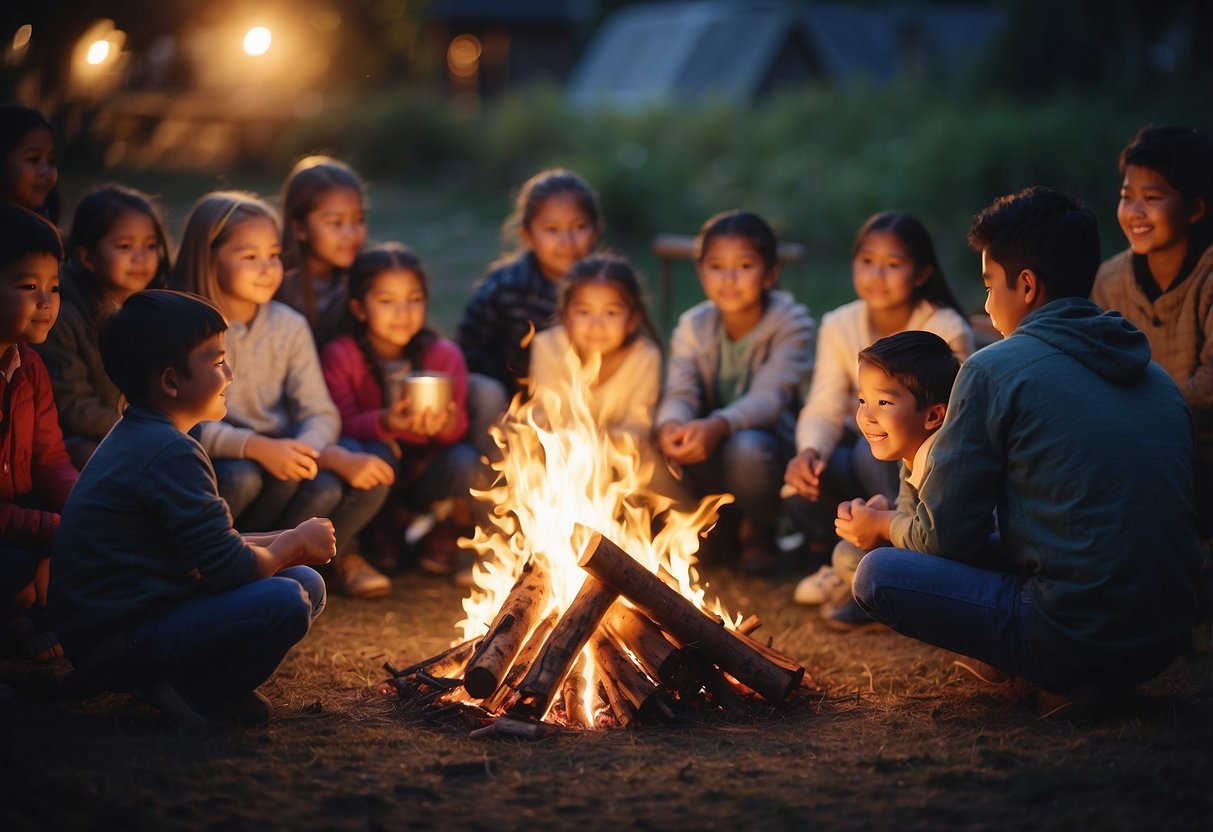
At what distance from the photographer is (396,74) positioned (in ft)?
119

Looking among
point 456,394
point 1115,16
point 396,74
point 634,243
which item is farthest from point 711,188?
point 396,74

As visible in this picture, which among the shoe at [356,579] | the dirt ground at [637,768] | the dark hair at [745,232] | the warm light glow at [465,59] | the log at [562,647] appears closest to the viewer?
the dirt ground at [637,768]

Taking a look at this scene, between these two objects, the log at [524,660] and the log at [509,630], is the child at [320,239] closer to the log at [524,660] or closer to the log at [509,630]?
the log at [509,630]

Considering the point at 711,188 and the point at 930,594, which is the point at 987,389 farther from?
the point at 711,188

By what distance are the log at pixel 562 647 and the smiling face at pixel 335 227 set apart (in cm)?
259

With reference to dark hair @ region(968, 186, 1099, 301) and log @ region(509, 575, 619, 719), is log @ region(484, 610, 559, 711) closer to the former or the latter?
Result: log @ region(509, 575, 619, 719)

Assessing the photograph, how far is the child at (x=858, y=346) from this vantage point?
5688 millimetres

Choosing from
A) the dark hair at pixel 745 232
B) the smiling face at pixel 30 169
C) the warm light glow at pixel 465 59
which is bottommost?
the dark hair at pixel 745 232

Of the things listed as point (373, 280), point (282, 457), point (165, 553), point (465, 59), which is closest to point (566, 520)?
point (282, 457)

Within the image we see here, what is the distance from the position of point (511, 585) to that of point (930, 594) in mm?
1695

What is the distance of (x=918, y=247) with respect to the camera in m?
5.73

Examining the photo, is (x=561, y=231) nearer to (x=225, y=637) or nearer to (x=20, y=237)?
(x=20, y=237)

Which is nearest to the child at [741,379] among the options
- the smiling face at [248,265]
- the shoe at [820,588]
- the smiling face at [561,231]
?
the shoe at [820,588]

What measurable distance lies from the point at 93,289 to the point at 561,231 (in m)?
2.32
